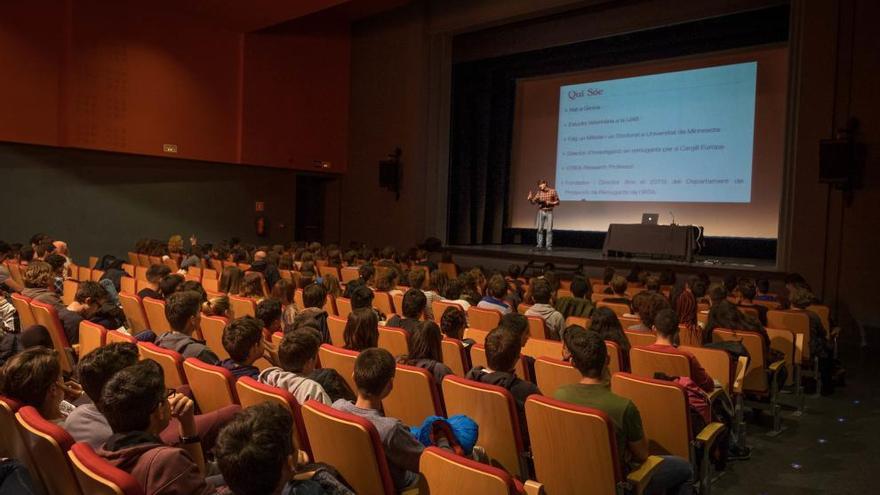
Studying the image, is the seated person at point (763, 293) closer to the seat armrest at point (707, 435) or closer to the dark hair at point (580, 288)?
the dark hair at point (580, 288)

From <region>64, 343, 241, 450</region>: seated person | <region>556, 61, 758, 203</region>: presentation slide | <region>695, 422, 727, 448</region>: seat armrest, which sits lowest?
<region>695, 422, 727, 448</region>: seat armrest

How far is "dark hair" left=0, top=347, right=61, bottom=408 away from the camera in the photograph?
2258 mm

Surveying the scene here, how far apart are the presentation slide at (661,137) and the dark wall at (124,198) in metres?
6.43

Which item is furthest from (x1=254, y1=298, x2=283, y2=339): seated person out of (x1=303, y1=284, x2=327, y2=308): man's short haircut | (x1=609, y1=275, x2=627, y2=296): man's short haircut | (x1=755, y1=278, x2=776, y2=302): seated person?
(x1=755, y1=278, x2=776, y2=302): seated person

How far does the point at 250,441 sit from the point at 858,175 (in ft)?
30.7

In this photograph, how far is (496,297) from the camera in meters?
5.80

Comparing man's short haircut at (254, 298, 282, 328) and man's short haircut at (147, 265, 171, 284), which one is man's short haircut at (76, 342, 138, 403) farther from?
man's short haircut at (147, 265, 171, 284)

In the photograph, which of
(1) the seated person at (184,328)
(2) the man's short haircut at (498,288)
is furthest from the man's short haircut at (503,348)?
(2) the man's short haircut at (498,288)

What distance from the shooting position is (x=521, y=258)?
39.1 ft

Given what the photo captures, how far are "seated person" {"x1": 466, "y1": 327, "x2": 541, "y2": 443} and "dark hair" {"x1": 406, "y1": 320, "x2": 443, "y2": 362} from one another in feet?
1.29

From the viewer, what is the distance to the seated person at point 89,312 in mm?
4391

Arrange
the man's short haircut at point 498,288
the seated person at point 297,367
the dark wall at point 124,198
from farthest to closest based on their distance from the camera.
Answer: the dark wall at point 124,198 < the man's short haircut at point 498,288 < the seated person at point 297,367

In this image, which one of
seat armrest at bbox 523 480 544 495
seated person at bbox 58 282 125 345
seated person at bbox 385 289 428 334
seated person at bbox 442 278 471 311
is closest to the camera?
seat armrest at bbox 523 480 544 495

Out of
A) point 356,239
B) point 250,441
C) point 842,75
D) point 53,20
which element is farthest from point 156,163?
point 250,441
